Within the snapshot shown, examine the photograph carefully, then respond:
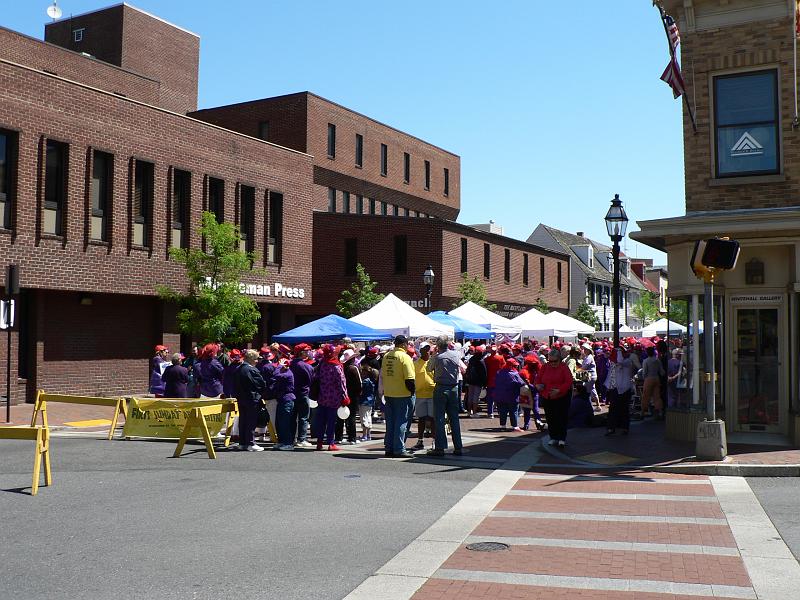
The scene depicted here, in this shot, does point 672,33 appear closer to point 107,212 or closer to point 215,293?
point 215,293

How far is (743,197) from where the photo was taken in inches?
538

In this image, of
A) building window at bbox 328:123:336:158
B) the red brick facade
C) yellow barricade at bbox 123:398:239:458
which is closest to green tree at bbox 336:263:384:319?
the red brick facade

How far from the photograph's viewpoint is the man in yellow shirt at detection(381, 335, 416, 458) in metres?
13.0

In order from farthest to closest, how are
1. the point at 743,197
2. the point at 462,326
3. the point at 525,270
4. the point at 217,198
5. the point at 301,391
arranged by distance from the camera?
the point at 525,270 → the point at 217,198 → the point at 462,326 → the point at 301,391 → the point at 743,197

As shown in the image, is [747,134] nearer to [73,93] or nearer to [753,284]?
[753,284]

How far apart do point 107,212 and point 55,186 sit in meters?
1.75

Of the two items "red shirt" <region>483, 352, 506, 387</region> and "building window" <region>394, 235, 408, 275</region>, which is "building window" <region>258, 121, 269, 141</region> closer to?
"building window" <region>394, 235, 408, 275</region>

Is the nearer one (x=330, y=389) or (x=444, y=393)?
(x=444, y=393)

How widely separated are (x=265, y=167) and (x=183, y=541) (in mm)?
24787

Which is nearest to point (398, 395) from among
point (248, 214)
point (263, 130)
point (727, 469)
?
point (727, 469)

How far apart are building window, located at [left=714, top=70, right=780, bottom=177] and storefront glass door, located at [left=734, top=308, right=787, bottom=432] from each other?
2409 millimetres

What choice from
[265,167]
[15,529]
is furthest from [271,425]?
[265,167]

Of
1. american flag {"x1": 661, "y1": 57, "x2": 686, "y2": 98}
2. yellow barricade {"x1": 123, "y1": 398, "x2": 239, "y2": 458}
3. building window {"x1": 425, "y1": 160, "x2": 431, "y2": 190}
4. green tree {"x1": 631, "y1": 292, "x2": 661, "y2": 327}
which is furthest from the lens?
green tree {"x1": 631, "y1": 292, "x2": 661, "y2": 327}

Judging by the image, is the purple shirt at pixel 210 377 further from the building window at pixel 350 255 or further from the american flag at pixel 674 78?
→ the building window at pixel 350 255
